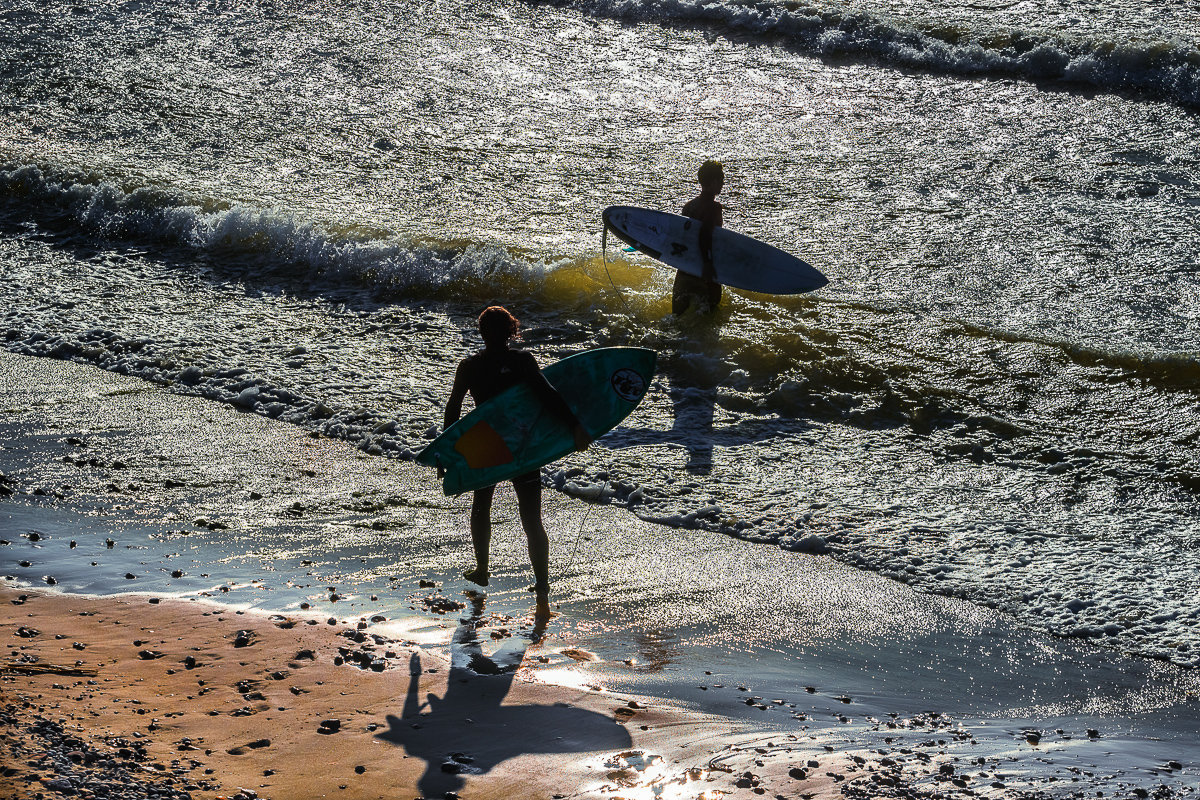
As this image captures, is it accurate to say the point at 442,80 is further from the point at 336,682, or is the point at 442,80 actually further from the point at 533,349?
the point at 336,682

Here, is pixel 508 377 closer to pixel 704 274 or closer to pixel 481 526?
pixel 481 526

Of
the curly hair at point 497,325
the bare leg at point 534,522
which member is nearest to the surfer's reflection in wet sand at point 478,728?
the bare leg at point 534,522

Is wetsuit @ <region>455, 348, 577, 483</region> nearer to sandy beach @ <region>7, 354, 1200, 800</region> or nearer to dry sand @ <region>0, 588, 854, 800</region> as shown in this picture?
sandy beach @ <region>7, 354, 1200, 800</region>

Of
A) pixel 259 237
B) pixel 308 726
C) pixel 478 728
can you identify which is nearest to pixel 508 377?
pixel 478 728

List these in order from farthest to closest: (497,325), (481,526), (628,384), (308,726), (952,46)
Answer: (952,46), (628,384), (481,526), (497,325), (308,726)

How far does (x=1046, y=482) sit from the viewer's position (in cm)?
715

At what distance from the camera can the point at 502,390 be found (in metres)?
5.34

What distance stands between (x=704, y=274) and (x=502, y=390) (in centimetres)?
476

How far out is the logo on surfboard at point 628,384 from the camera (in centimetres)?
625

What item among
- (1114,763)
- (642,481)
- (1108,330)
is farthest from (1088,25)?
(1114,763)

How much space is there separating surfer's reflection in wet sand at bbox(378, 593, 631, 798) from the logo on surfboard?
6.45ft

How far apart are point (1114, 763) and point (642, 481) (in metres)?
3.51

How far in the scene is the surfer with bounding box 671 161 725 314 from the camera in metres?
9.52

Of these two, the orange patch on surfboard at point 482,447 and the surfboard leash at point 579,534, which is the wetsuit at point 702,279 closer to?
the surfboard leash at point 579,534
